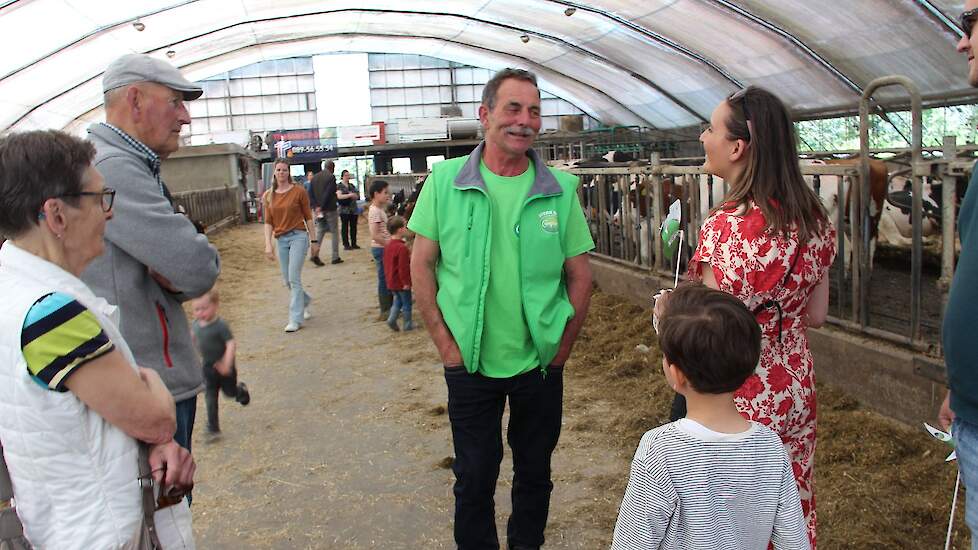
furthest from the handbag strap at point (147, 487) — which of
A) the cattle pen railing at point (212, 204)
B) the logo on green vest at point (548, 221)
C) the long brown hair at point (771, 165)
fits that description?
the cattle pen railing at point (212, 204)

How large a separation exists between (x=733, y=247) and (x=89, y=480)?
5.81 ft

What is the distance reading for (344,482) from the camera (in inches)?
178

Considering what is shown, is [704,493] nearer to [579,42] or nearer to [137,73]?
[137,73]

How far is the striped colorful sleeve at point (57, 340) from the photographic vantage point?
5.72 feet

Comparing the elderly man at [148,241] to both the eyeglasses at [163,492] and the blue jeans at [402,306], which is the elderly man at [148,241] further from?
the blue jeans at [402,306]

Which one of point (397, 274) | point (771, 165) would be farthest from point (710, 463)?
point (397, 274)

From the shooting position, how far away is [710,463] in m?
1.92

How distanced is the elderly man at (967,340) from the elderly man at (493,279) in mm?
1369

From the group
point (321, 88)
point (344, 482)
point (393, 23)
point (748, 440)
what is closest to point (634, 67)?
point (393, 23)

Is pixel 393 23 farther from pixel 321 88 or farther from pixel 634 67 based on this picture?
pixel 321 88

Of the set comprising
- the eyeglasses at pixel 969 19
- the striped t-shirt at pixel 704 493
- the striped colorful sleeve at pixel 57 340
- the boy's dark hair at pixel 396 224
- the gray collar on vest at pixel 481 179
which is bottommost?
the striped t-shirt at pixel 704 493

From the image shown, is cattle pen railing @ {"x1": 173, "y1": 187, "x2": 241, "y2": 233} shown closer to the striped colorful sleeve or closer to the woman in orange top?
the woman in orange top

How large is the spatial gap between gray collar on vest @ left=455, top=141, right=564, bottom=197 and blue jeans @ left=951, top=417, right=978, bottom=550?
1.52m

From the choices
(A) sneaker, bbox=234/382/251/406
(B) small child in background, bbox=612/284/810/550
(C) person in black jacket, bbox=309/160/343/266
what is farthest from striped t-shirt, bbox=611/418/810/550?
(C) person in black jacket, bbox=309/160/343/266
